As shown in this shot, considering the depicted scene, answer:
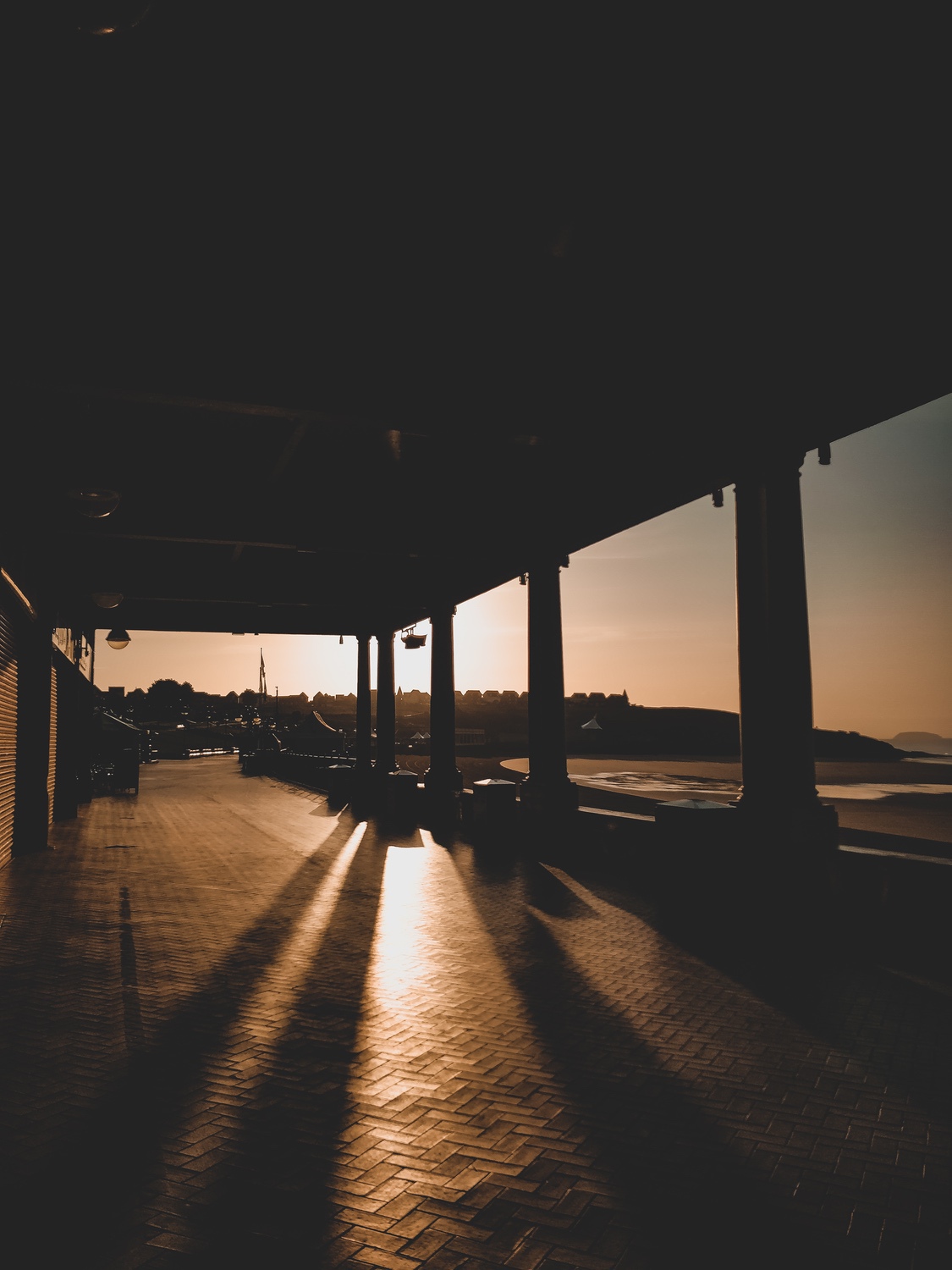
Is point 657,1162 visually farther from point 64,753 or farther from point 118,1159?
point 64,753

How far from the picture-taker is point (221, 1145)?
387 cm

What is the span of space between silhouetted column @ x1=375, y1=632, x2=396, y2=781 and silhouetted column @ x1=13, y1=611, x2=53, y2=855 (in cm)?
961

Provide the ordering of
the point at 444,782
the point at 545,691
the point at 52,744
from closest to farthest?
the point at 545,691 < the point at 52,744 < the point at 444,782

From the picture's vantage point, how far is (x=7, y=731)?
43.7 feet

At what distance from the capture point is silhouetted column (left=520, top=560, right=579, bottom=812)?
45.8ft

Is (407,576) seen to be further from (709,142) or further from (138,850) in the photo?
(709,142)

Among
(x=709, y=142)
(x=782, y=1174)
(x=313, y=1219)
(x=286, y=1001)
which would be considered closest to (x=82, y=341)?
(x=709, y=142)

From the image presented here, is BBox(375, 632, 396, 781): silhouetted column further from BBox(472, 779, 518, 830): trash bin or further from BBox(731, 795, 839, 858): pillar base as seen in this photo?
BBox(731, 795, 839, 858): pillar base

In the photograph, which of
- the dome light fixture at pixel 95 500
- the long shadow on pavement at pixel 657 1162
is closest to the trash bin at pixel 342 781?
the dome light fixture at pixel 95 500

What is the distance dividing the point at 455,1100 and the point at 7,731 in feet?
38.7

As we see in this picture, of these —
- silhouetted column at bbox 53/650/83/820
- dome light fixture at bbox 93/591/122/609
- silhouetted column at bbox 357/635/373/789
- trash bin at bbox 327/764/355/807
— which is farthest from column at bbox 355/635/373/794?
dome light fixture at bbox 93/591/122/609

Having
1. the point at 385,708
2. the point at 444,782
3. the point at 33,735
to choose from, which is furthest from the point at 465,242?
the point at 385,708

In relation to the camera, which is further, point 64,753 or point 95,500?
point 64,753

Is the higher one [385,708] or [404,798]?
[385,708]
